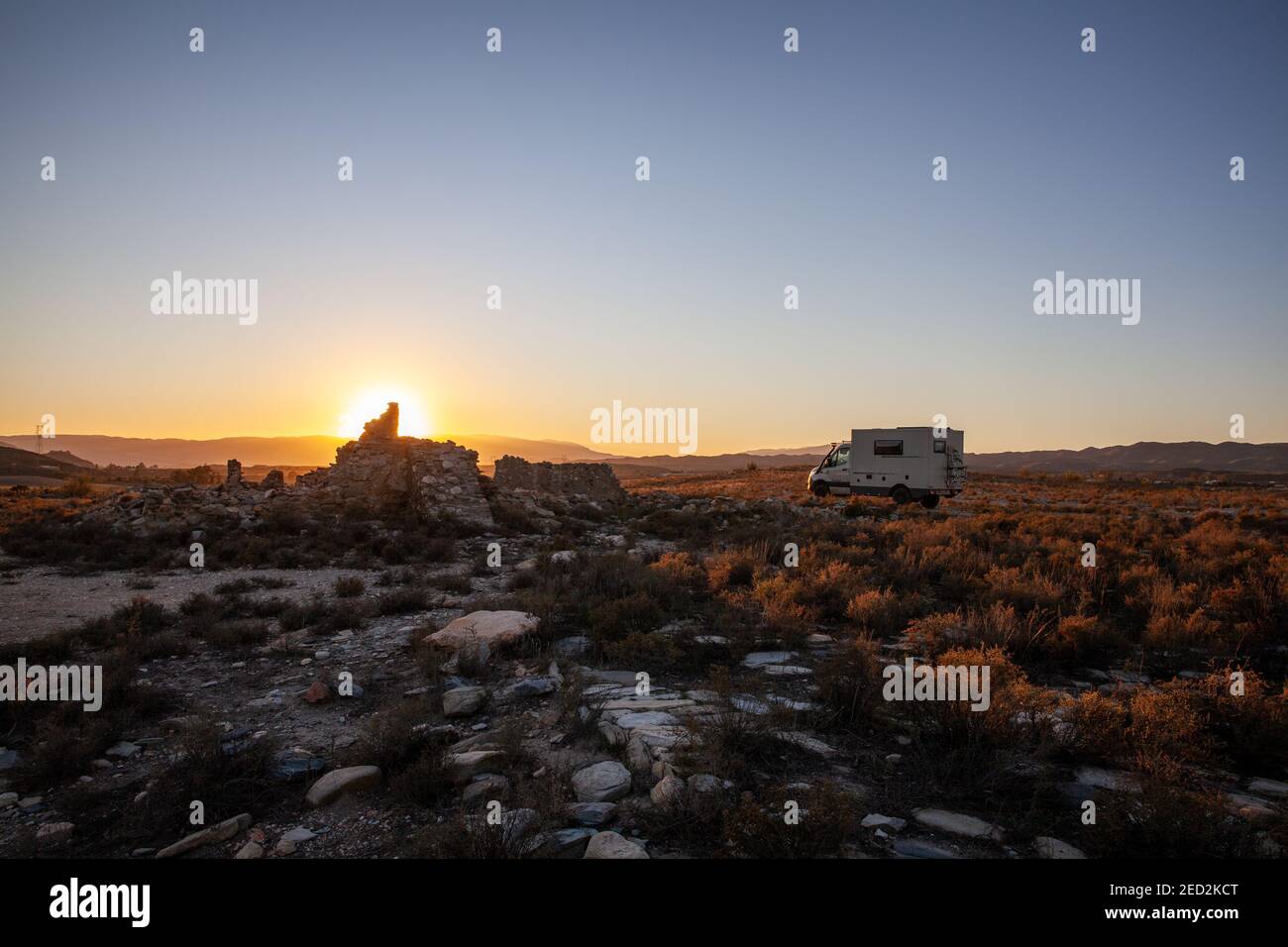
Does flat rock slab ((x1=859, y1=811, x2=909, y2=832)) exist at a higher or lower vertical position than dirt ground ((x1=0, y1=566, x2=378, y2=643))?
higher

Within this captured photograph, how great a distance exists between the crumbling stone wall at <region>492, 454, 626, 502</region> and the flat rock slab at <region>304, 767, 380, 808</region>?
24.9 meters

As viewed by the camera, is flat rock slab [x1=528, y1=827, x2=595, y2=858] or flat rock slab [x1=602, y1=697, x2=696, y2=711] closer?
flat rock slab [x1=528, y1=827, x2=595, y2=858]

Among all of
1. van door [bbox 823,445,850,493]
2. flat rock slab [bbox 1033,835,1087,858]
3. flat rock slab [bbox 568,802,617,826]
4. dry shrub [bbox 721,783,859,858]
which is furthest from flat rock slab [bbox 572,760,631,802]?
van door [bbox 823,445,850,493]

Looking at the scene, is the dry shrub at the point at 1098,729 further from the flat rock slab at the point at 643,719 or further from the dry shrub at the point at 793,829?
the flat rock slab at the point at 643,719

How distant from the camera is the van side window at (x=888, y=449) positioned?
2369cm

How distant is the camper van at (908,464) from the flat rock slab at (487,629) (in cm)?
1983

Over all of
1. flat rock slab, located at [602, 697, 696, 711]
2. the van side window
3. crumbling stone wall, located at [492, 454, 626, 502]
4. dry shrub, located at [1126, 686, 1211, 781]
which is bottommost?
flat rock slab, located at [602, 697, 696, 711]

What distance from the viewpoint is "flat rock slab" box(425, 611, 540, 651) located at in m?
6.91

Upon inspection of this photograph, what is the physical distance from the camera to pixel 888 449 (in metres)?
24.0

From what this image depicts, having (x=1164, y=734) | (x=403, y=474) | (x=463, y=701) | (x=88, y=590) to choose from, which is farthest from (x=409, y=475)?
(x=1164, y=734)

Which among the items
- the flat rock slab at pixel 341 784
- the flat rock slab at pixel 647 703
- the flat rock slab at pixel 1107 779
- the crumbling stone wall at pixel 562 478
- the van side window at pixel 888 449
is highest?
the van side window at pixel 888 449

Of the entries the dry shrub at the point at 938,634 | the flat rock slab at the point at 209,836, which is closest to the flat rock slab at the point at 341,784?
the flat rock slab at the point at 209,836

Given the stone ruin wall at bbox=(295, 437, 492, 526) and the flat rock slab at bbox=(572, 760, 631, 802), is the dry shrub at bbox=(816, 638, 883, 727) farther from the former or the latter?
the stone ruin wall at bbox=(295, 437, 492, 526)
